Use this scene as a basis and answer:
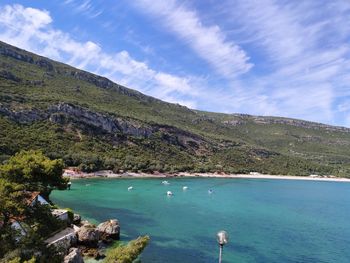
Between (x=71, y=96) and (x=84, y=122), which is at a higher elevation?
(x=71, y=96)

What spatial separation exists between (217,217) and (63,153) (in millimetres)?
63895

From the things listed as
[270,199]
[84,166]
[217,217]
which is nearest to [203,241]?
[217,217]

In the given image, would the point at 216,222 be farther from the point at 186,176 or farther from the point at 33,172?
the point at 186,176

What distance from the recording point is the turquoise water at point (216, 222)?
42.2 m

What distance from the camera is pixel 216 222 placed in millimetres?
59812

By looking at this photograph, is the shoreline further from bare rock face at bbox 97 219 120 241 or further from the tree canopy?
the tree canopy

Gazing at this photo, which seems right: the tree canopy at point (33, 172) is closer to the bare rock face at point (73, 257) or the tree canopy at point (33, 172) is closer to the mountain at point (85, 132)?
the bare rock face at point (73, 257)

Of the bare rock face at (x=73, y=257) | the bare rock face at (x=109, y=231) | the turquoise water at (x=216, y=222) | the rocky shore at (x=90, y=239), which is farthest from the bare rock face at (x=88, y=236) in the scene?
the bare rock face at (x=73, y=257)

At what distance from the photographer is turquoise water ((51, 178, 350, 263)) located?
4222 centimetres

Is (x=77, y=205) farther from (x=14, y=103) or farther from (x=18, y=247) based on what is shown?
(x=14, y=103)

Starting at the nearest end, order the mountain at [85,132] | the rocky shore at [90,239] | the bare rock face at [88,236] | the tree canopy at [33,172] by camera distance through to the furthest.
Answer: the tree canopy at [33,172], the rocky shore at [90,239], the bare rock face at [88,236], the mountain at [85,132]

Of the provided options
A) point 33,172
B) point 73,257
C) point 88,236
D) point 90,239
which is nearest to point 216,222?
point 90,239

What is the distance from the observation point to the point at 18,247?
62.0ft

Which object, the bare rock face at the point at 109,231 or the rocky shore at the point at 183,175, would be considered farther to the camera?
the rocky shore at the point at 183,175
